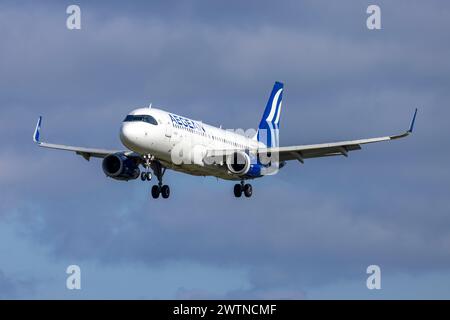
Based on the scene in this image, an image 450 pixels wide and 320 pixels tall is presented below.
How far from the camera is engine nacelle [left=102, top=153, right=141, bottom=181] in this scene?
74562 mm

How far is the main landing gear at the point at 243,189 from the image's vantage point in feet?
257

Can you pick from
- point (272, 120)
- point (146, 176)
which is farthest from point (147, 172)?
point (272, 120)

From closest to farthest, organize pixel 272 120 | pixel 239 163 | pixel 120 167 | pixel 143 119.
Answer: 1. pixel 143 119
2. pixel 120 167
3. pixel 239 163
4. pixel 272 120

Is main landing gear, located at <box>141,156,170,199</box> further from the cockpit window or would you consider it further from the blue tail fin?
the blue tail fin

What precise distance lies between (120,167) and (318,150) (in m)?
12.1

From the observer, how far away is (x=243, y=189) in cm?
7844

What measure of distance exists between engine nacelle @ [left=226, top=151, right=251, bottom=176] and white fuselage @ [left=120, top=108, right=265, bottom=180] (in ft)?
1.73

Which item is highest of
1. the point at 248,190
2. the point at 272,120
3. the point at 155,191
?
the point at 272,120

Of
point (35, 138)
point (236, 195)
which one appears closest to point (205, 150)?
point (236, 195)

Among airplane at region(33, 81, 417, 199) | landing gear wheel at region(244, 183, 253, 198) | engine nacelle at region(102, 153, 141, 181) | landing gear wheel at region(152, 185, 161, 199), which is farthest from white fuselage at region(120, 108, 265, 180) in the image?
engine nacelle at region(102, 153, 141, 181)

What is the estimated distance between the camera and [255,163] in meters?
77.1

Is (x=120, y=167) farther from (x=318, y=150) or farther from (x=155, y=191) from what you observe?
(x=318, y=150)
